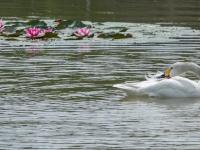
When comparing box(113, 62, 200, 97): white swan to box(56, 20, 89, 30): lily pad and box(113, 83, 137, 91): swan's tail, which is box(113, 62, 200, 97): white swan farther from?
box(56, 20, 89, 30): lily pad

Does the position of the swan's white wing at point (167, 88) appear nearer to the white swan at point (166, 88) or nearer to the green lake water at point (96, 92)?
the white swan at point (166, 88)

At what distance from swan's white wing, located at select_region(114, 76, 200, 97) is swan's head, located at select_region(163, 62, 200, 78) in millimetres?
649

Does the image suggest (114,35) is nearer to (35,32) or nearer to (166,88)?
(35,32)

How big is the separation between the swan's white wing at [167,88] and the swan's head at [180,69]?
649 mm

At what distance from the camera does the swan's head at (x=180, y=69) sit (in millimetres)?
15039

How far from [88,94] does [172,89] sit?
1221mm

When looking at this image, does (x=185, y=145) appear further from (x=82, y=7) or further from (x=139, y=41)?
(x=82, y=7)

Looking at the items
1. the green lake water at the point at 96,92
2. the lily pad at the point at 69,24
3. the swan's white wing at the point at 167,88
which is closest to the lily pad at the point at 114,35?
the green lake water at the point at 96,92

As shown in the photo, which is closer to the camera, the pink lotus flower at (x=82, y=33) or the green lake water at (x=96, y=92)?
the green lake water at (x=96, y=92)

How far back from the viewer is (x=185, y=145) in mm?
10844

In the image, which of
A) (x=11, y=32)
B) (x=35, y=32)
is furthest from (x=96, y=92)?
(x=11, y=32)

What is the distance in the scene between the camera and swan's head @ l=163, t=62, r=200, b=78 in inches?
592

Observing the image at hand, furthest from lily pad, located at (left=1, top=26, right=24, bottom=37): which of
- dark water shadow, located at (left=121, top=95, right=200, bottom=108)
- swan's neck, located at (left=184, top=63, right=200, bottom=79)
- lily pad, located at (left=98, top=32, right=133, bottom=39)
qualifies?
dark water shadow, located at (left=121, top=95, right=200, bottom=108)

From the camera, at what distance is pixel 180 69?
15.1m
